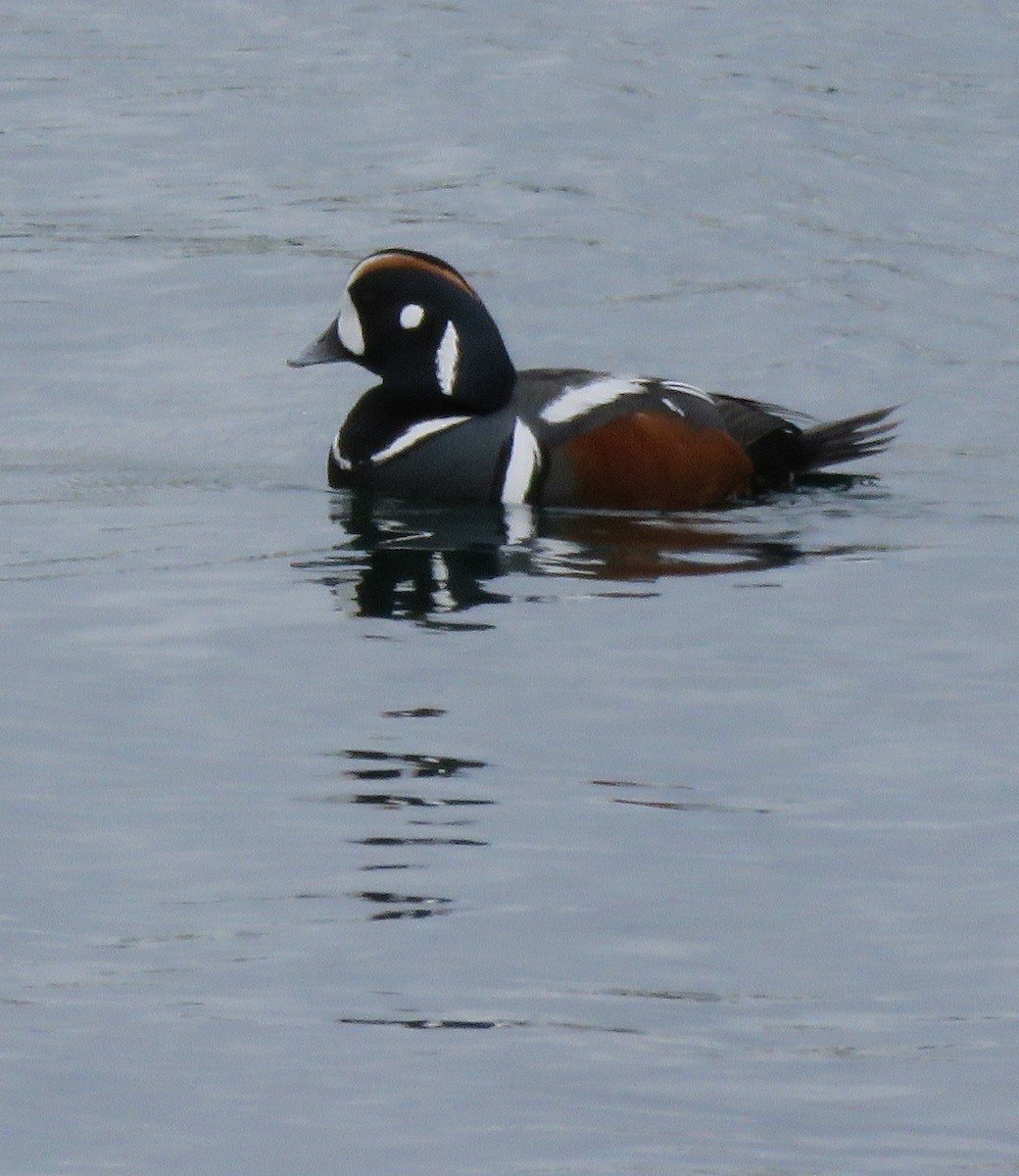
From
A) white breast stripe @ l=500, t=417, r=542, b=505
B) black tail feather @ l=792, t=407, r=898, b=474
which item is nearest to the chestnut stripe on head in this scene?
white breast stripe @ l=500, t=417, r=542, b=505

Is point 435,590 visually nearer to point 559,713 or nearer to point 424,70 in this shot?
point 559,713

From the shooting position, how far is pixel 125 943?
19.1 ft

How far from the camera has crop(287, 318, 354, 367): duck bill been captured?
11.1 meters

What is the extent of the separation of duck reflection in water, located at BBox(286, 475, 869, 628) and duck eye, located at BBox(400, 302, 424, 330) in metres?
0.71

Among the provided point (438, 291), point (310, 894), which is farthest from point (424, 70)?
point (310, 894)

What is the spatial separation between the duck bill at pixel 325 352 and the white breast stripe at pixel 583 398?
1016mm

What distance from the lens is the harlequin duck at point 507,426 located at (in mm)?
10484

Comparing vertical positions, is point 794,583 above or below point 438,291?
below

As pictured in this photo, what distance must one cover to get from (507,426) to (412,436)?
412mm

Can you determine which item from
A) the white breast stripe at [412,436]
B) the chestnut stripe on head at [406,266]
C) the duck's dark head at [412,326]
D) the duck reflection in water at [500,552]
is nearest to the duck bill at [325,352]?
the duck's dark head at [412,326]

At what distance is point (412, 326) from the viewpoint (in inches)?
433

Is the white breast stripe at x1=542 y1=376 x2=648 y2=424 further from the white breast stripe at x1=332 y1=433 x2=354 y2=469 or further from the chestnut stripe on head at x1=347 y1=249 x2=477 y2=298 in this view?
the white breast stripe at x1=332 y1=433 x2=354 y2=469

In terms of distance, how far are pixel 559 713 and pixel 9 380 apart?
19.6ft

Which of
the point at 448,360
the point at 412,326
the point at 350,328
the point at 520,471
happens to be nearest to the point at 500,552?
the point at 520,471
